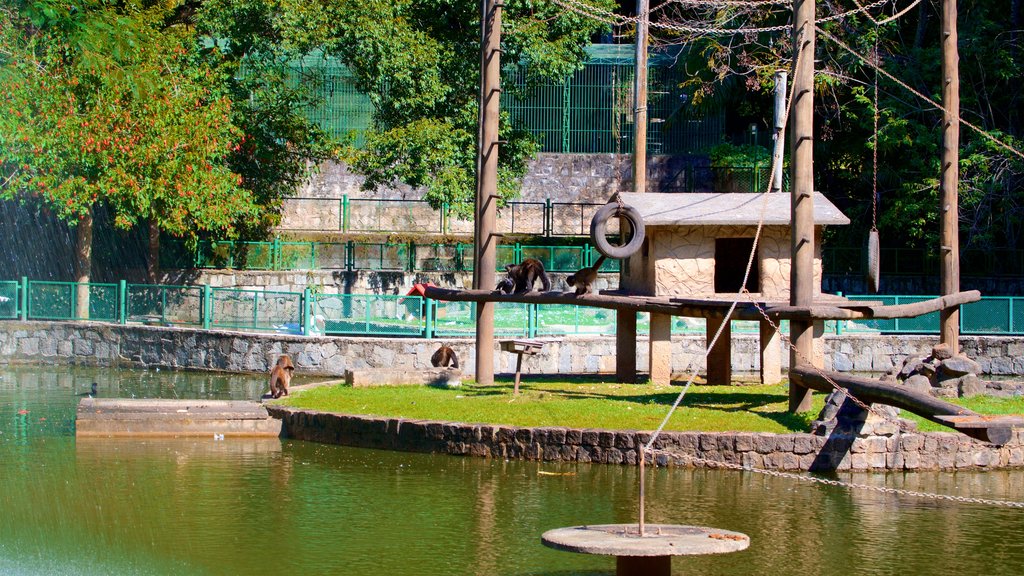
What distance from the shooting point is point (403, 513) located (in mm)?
14875

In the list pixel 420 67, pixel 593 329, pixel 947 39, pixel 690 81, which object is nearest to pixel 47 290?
pixel 420 67

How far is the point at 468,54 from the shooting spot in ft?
117

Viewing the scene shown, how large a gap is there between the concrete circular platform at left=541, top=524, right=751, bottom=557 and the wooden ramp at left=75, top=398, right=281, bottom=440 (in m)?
9.45

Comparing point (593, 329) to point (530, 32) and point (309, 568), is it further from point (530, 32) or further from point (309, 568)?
point (309, 568)

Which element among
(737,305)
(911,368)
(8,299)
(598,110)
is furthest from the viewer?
(598,110)

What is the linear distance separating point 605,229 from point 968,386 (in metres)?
6.76

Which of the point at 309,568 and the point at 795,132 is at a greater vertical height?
the point at 795,132

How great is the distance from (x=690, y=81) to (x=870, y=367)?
37.4 ft

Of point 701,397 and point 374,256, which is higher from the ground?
point 374,256

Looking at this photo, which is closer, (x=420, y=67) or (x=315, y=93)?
(x=420, y=67)

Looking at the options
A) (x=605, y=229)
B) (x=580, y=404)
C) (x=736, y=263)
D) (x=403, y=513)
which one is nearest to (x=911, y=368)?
(x=736, y=263)

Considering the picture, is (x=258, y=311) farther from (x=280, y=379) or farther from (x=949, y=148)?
(x=949, y=148)

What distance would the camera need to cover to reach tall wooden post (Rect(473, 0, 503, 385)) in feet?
73.4

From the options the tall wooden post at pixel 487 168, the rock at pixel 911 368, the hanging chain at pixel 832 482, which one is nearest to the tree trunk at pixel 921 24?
the rock at pixel 911 368
